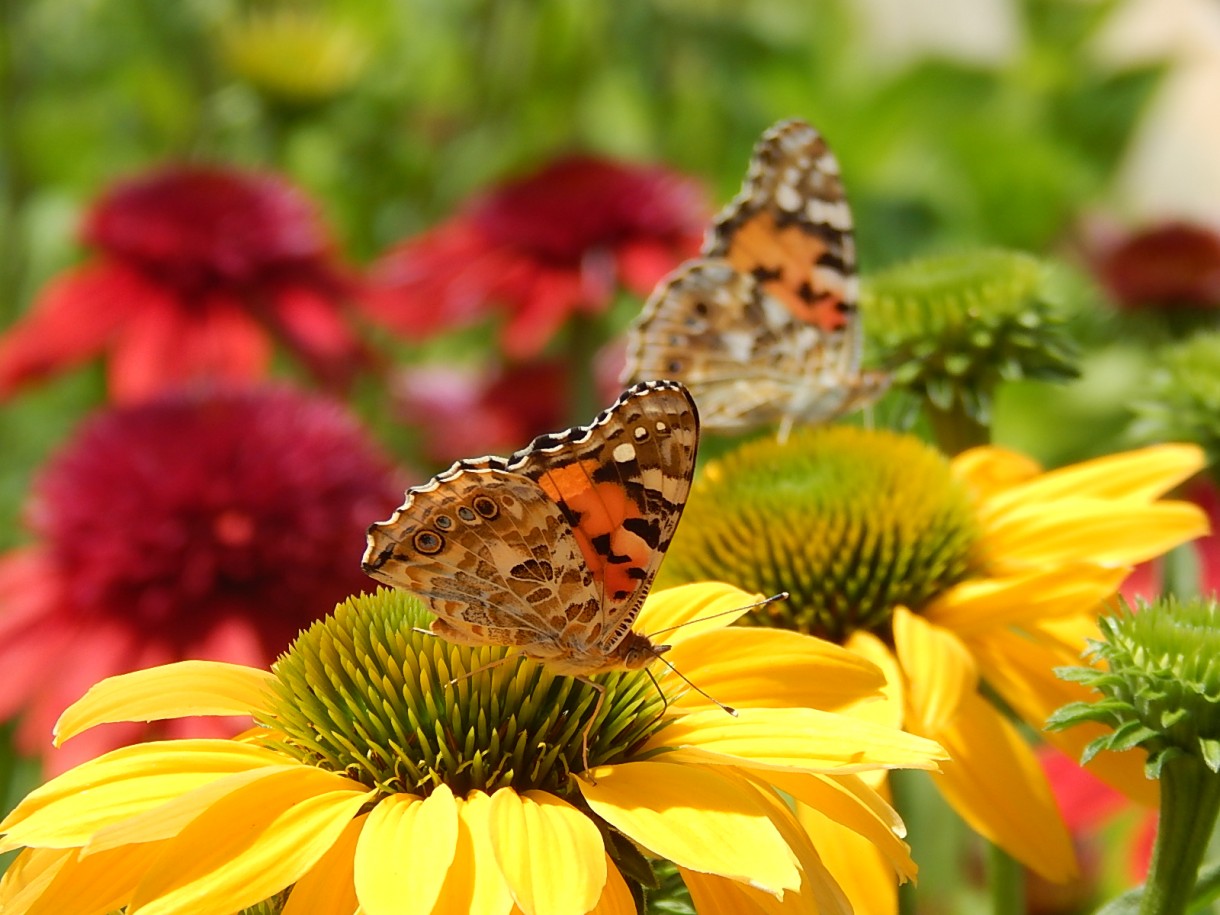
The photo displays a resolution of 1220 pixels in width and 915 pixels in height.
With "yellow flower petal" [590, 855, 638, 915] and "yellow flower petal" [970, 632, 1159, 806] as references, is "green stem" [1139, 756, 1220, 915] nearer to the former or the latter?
"yellow flower petal" [970, 632, 1159, 806]

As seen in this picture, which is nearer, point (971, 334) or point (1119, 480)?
point (1119, 480)

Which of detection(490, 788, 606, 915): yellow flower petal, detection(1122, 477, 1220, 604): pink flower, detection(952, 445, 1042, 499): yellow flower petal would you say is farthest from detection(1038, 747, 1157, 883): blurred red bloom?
detection(490, 788, 606, 915): yellow flower petal

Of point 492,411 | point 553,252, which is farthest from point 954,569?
point 492,411

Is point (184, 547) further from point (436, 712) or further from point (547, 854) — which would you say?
point (547, 854)

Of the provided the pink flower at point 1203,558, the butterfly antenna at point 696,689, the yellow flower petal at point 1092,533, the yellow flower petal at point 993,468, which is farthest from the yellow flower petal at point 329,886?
the pink flower at point 1203,558

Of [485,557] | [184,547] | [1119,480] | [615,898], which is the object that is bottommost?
[615,898]
